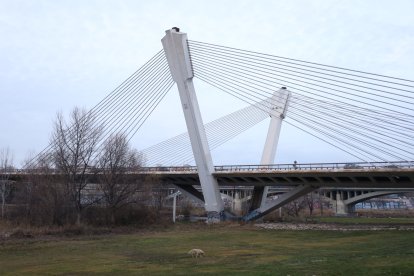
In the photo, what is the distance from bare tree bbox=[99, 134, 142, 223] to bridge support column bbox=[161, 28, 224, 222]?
7.32m

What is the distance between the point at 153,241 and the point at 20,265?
490 inches

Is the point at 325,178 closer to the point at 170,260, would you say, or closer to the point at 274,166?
the point at 274,166

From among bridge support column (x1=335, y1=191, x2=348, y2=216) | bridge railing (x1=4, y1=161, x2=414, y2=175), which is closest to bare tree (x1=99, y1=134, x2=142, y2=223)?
bridge railing (x1=4, y1=161, x2=414, y2=175)

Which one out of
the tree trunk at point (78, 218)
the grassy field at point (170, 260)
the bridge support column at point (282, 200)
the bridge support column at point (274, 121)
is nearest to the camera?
the grassy field at point (170, 260)

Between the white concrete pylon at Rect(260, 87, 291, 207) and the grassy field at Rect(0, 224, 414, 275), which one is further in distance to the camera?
the white concrete pylon at Rect(260, 87, 291, 207)

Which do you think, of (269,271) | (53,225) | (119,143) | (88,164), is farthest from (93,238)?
(269,271)

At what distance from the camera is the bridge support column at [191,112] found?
4128 centimetres

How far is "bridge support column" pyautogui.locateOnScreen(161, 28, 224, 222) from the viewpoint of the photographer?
135 ft

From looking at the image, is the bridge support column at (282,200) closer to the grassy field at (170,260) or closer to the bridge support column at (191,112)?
the bridge support column at (191,112)

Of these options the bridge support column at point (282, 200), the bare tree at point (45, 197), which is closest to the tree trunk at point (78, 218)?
the bare tree at point (45, 197)

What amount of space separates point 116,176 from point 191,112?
10127mm

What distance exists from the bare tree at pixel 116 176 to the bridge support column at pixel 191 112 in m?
7.32

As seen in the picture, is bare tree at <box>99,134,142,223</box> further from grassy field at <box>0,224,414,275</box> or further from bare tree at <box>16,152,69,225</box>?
grassy field at <box>0,224,414,275</box>

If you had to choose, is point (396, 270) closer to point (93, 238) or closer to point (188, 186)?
point (93, 238)
